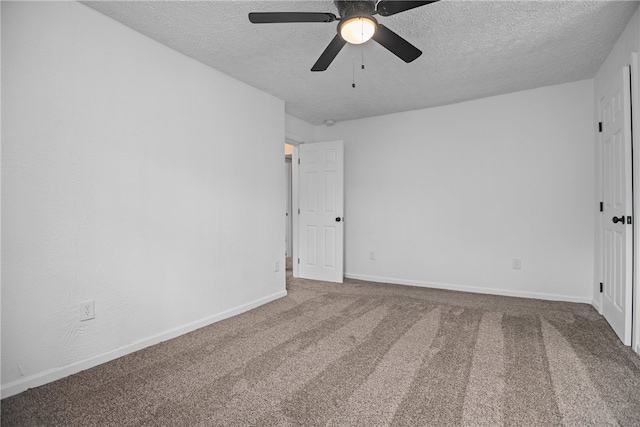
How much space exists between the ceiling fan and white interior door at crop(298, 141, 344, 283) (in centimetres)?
257

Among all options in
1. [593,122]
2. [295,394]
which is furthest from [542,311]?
[295,394]

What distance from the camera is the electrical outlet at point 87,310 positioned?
2.14 meters

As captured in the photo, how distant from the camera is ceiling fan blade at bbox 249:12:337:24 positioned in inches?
70.7

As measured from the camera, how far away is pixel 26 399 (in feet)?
5.86

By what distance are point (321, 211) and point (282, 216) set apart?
0.98 metres

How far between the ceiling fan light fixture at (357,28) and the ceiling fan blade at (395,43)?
43 mm

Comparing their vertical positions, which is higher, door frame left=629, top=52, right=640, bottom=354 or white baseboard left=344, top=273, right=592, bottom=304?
door frame left=629, top=52, right=640, bottom=354

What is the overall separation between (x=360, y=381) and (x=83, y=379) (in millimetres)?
1698

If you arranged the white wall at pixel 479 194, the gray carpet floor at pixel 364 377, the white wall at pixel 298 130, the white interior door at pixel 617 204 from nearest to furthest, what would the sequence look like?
the gray carpet floor at pixel 364 377 → the white interior door at pixel 617 204 → the white wall at pixel 479 194 → the white wall at pixel 298 130

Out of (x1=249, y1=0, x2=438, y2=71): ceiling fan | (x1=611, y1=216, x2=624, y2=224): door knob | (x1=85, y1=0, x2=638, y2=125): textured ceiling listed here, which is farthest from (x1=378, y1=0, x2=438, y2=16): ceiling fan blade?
(x1=611, y1=216, x2=624, y2=224): door knob

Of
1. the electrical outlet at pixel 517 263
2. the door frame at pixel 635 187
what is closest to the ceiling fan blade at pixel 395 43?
the door frame at pixel 635 187

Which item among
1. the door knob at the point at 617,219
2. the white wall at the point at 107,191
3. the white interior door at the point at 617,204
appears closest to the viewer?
the white wall at the point at 107,191

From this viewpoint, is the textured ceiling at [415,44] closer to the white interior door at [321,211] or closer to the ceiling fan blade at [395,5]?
the ceiling fan blade at [395,5]

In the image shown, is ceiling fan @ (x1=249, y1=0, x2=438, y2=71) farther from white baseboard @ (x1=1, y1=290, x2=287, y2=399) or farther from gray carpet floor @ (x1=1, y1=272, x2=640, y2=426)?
white baseboard @ (x1=1, y1=290, x2=287, y2=399)
